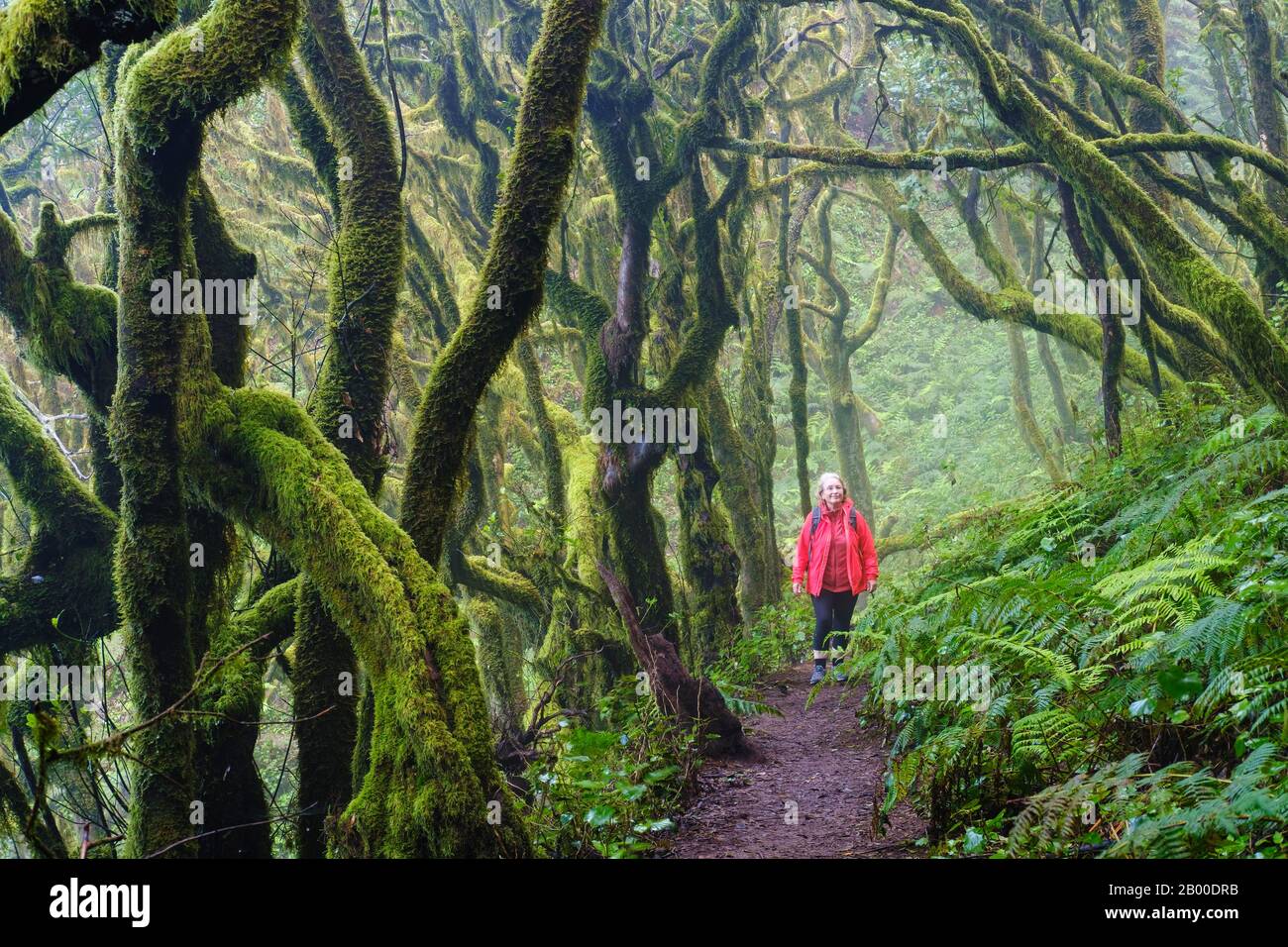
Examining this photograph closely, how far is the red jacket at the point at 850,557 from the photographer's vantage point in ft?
30.4

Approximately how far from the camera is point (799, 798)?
6125 millimetres

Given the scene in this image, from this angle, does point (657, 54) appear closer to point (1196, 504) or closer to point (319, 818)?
point (1196, 504)

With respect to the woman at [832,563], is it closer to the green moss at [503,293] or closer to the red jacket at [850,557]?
the red jacket at [850,557]

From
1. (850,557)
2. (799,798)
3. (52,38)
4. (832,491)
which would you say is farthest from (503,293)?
(850,557)

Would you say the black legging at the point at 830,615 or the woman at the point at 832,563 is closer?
the woman at the point at 832,563

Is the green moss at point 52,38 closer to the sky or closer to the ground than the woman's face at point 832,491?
closer to the sky

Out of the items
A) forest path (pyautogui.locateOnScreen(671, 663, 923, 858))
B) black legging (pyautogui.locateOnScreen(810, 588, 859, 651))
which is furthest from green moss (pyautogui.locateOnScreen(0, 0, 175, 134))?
black legging (pyautogui.locateOnScreen(810, 588, 859, 651))

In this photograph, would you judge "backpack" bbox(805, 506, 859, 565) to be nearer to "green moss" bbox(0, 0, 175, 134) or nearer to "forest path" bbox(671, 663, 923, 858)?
"forest path" bbox(671, 663, 923, 858)

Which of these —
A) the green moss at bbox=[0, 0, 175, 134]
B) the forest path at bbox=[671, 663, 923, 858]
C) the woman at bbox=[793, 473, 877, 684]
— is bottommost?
the forest path at bbox=[671, 663, 923, 858]

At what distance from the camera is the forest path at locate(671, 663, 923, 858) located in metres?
5.09

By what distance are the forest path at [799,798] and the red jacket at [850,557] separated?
3.86 feet

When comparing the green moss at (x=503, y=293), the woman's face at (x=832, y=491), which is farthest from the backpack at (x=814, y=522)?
the green moss at (x=503, y=293)

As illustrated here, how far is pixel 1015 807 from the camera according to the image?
425cm
